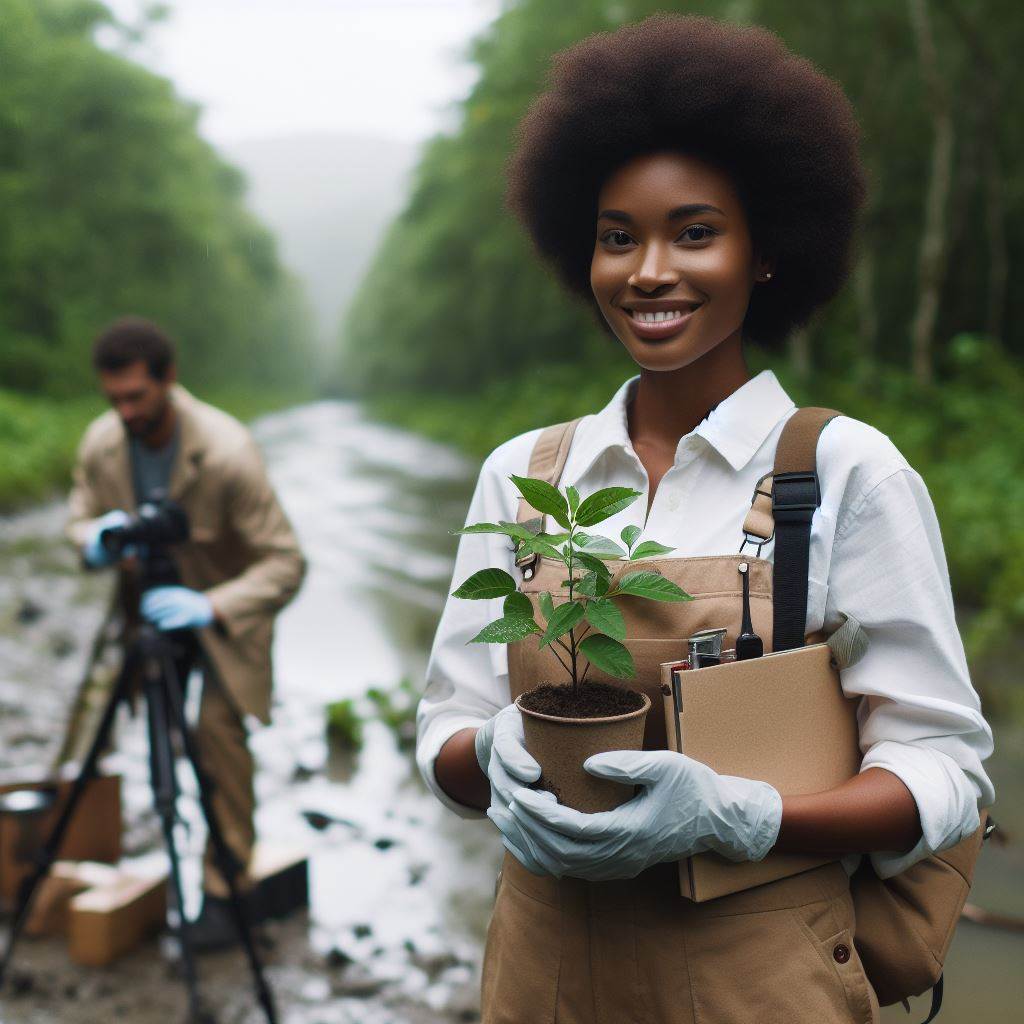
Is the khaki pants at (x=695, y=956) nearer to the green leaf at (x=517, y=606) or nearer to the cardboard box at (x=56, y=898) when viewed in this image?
the green leaf at (x=517, y=606)

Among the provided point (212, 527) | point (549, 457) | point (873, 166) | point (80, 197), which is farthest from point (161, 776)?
point (80, 197)

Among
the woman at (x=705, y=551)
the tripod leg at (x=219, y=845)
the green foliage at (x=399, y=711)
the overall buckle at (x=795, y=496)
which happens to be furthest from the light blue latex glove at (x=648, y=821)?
the green foliage at (x=399, y=711)

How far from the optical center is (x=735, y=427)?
1.62 metres

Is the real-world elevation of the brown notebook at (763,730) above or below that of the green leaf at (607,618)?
below

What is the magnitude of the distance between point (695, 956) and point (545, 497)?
0.63 m

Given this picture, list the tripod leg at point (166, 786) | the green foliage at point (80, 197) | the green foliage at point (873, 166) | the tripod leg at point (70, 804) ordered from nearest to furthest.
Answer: the tripod leg at point (166, 786) < the tripod leg at point (70, 804) < the green foliage at point (873, 166) < the green foliage at point (80, 197)

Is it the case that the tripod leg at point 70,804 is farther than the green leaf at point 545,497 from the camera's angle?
Yes

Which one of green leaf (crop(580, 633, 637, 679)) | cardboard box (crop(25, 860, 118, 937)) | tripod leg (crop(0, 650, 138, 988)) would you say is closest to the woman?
green leaf (crop(580, 633, 637, 679))

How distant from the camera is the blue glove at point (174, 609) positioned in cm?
353

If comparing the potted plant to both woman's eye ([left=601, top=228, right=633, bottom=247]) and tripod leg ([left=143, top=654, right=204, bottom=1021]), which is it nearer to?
woman's eye ([left=601, top=228, right=633, bottom=247])

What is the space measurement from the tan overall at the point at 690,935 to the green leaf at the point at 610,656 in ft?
0.31

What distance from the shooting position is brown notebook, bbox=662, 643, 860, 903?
1.42 m

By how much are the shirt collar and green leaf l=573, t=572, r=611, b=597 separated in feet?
1.01

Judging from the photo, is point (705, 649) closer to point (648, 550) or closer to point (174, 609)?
point (648, 550)
